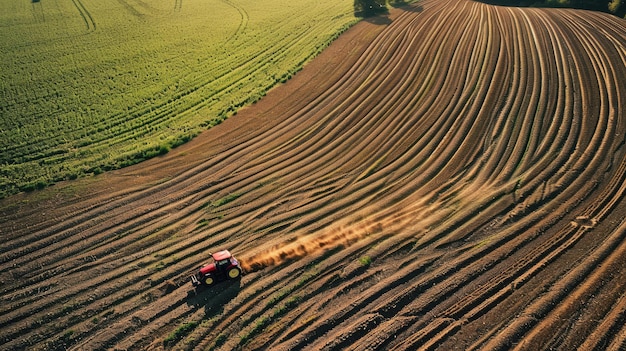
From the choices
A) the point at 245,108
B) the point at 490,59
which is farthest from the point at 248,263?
the point at 490,59

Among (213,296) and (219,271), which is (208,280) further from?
(213,296)

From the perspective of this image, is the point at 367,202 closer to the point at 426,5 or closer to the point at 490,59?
the point at 490,59

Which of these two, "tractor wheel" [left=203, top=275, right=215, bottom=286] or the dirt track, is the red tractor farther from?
the dirt track

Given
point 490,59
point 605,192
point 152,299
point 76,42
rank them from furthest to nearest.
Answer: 1. point 76,42
2. point 490,59
3. point 605,192
4. point 152,299

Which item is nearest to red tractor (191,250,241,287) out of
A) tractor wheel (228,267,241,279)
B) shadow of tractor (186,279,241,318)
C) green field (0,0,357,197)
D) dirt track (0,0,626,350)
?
tractor wheel (228,267,241,279)

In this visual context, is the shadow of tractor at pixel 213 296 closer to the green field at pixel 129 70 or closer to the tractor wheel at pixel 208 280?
the tractor wheel at pixel 208 280

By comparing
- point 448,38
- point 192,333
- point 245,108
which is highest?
point 448,38

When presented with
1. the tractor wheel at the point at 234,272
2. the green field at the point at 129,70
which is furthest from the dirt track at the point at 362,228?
the green field at the point at 129,70
